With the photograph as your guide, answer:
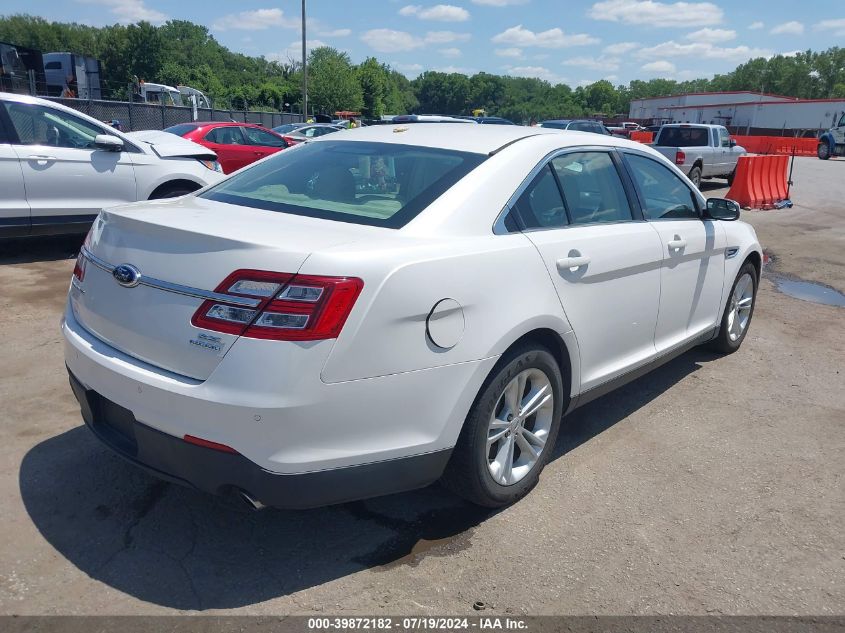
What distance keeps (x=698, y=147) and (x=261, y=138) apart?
1068 centimetres

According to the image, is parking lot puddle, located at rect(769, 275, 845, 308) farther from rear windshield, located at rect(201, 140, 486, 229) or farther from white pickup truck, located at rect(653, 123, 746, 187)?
white pickup truck, located at rect(653, 123, 746, 187)

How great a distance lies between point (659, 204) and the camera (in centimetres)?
436

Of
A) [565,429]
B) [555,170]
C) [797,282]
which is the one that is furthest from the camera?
[797,282]

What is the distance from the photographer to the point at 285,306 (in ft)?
7.72

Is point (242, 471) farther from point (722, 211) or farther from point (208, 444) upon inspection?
point (722, 211)

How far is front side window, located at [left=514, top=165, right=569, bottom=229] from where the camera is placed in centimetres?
323

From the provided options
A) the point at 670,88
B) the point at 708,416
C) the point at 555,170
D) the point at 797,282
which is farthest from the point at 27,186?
the point at 670,88

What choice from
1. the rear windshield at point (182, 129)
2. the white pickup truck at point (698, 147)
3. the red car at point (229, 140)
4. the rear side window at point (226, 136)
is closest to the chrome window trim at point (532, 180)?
the red car at point (229, 140)

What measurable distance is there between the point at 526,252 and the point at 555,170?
2.21 feet

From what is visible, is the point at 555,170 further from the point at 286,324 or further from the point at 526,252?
the point at 286,324

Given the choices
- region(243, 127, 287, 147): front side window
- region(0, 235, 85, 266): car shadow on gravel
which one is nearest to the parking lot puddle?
region(0, 235, 85, 266): car shadow on gravel

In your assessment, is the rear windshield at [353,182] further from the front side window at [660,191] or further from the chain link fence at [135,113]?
the chain link fence at [135,113]

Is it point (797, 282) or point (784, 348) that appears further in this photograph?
point (797, 282)

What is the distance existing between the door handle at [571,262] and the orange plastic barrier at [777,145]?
37017mm
